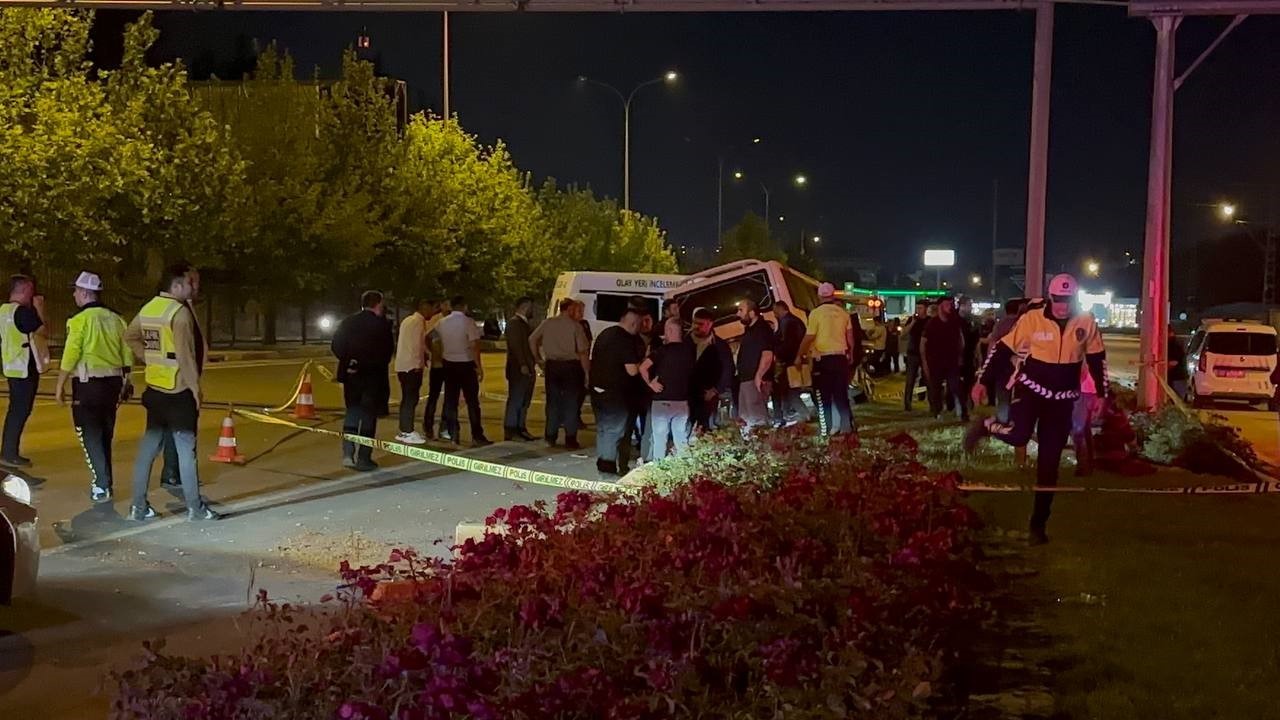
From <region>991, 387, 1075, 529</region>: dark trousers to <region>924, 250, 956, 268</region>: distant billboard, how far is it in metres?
98.0

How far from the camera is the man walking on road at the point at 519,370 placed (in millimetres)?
15312

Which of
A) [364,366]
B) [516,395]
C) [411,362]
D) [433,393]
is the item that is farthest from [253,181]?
[364,366]

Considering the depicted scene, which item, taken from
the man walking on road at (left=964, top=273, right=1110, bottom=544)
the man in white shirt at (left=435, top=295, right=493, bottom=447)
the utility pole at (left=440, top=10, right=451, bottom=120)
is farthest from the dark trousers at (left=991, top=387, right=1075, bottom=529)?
the utility pole at (left=440, top=10, right=451, bottom=120)

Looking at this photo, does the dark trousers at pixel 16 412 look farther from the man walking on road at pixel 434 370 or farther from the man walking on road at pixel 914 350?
the man walking on road at pixel 914 350

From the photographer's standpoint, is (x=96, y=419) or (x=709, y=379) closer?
(x=96, y=419)

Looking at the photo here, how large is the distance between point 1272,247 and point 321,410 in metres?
52.3

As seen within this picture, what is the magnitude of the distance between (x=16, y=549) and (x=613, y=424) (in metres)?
6.25

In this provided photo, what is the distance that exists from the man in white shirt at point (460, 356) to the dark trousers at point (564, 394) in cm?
81

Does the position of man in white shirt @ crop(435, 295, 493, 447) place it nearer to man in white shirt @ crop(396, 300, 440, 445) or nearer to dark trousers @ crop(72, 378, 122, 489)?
man in white shirt @ crop(396, 300, 440, 445)

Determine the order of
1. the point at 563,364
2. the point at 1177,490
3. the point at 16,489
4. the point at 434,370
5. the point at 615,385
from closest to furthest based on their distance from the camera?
the point at 16,489 → the point at 1177,490 → the point at 615,385 → the point at 563,364 → the point at 434,370

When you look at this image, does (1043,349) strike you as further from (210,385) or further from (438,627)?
(210,385)

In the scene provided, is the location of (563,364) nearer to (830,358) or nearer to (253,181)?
(830,358)

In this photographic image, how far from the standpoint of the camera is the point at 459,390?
1491 centimetres

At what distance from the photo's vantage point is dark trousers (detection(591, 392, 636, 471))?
1222 cm
